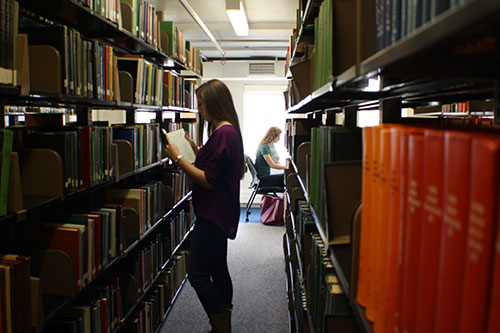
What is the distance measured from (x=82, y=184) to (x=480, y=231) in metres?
1.61

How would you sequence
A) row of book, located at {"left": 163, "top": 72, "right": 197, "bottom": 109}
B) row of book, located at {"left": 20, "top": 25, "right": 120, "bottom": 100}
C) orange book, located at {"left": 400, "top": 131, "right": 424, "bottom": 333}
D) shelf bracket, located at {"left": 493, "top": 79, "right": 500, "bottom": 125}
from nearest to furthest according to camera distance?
1. orange book, located at {"left": 400, "top": 131, "right": 424, "bottom": 333}
2. shelf bracket, located at {"left": 493, "top": 79, "right": 500, "bottom": 125}
3. row of book, located at {"left": 20, "top": 25, "right": 120, "bottom": 100}
4. row of book, located at {"left": 163, "top": 72, "right": 197, "bottom": 109}

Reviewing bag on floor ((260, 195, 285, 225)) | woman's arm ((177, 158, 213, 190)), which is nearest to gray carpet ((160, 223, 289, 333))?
bag on floor ((260, 195, 285, 225))

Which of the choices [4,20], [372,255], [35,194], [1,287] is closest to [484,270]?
[372,255]

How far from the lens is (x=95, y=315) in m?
1.85

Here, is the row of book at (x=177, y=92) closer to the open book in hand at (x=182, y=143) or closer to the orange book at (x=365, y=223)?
the open book in hand at (x=182, y=143)

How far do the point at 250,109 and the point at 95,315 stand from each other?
579 cm

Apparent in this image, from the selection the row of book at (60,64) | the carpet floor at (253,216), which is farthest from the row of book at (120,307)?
the carpet floor at (253,216)

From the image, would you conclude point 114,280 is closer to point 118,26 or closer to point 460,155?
point 118,26

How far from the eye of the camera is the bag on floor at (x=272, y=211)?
18.9ft

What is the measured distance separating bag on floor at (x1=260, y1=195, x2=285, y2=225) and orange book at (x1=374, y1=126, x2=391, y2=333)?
5195mm

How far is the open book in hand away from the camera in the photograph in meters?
2.50

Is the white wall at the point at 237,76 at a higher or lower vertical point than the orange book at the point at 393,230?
higher

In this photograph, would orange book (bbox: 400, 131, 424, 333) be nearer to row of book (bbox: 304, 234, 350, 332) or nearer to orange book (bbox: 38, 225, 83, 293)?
row of book (bbox: 304, 234, 350, 332)

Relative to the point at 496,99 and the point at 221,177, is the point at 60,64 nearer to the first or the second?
the point at 221,177
